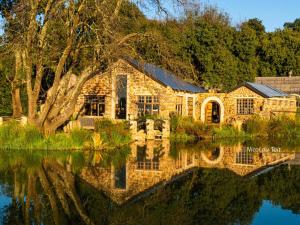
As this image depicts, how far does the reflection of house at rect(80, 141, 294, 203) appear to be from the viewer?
11.5m

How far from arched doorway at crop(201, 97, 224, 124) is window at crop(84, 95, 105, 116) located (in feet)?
23.5

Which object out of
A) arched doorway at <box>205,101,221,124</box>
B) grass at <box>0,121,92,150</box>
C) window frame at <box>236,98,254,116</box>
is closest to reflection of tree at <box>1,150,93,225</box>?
grass at <box>0,121,92,150</box>

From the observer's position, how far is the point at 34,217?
8.28 meters

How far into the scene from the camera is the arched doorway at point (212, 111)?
34688 millimetres

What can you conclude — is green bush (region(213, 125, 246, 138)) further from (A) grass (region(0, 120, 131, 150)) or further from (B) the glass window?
(A) grass (region(0, 120, 131, 150))

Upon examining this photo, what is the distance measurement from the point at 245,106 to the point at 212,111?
412 cm

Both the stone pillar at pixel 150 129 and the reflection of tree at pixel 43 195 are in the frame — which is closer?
the reflection of tree at pixel 43 195

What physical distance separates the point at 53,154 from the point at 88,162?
229 centimetres

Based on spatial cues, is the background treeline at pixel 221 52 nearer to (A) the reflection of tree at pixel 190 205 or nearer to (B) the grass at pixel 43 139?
(B) the grass at pixel 43 139

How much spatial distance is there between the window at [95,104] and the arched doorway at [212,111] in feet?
23.5

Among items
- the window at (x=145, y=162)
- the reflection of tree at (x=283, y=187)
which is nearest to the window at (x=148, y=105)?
the window at (x=145, y=162)

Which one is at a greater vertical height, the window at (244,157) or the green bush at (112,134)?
the green bush at (112,134)

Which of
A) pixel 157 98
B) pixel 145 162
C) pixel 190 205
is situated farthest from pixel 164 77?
pixel 190 205

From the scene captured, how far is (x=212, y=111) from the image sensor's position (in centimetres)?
3819
